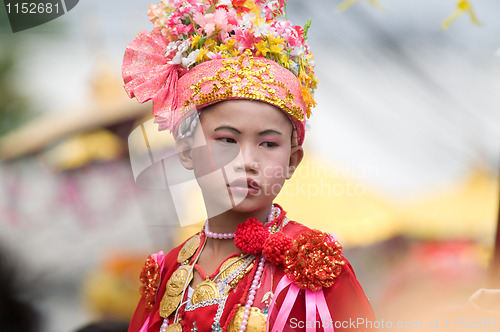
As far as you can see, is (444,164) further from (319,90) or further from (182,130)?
(182,130)

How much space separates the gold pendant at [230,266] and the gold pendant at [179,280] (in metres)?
0.13

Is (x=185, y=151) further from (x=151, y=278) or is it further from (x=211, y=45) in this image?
(x=151, y=278)

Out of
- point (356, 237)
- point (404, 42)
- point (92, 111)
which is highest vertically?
point (404, 42)

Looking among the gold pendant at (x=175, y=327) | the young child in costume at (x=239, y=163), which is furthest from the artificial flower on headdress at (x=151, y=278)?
the gold pendant at (x=175, y=327)

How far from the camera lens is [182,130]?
1774 mm

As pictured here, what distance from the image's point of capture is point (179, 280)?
176cm

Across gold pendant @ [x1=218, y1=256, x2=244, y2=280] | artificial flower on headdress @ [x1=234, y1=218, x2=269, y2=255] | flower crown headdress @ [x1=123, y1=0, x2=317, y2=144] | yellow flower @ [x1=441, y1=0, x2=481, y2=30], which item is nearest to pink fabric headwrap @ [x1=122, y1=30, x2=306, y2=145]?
flower crown headdress @ [x1=123, y1=0, x2=317, y2=144]

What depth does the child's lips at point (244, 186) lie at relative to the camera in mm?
1624

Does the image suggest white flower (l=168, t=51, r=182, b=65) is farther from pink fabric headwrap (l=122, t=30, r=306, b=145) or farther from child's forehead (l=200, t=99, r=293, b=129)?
child's forehead (l=200, t=99, r=293, b=129)

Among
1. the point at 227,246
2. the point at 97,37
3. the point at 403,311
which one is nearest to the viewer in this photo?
the point at 227,246

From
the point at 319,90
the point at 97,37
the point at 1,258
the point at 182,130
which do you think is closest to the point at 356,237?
the point at 319,90

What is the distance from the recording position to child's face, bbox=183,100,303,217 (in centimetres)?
162

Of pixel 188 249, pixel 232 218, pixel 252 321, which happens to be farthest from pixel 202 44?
pixel 252 321

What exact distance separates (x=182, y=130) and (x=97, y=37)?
38.1 inches
